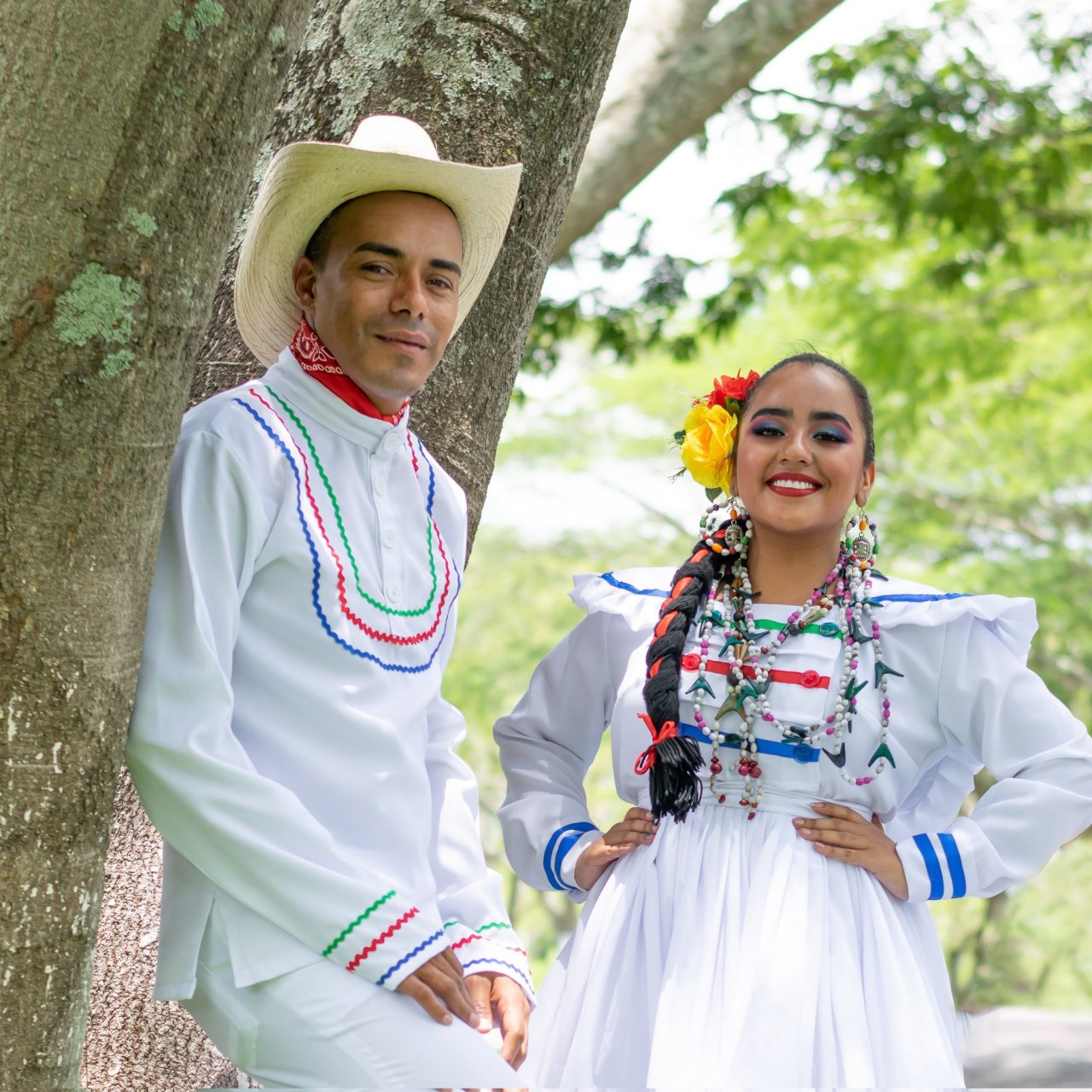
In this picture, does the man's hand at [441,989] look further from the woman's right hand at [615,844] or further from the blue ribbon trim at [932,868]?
the blue ribbon trim at [932,868]

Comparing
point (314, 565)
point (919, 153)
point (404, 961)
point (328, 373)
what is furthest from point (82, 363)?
point (919, 153)

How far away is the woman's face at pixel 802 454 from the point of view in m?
3.02

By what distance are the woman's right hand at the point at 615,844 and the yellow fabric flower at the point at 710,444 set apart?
752 mm

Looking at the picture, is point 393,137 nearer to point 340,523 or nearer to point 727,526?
point 340,523

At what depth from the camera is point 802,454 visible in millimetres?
3020

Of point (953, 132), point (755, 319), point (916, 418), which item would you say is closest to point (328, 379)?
point (953, 132)

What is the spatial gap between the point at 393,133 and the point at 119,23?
83 cm

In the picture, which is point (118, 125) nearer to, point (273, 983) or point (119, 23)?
point (119, 23)

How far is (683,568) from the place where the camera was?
3172mm

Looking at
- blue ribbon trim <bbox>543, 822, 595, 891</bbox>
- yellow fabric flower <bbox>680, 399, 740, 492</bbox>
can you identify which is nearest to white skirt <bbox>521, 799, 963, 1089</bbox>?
blue ribbon trim <bbox>543, 822, 595, 891</bbox>

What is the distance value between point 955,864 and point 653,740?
0.64m

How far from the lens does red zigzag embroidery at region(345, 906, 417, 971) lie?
200 centimetres

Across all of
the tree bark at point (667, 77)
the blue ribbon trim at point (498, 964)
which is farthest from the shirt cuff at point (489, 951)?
the tree bark at point (667, 77)

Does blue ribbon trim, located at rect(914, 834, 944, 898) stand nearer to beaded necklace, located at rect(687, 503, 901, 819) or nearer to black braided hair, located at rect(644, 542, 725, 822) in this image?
beaded necklace, located at rect(687, 503, 901, 819)
